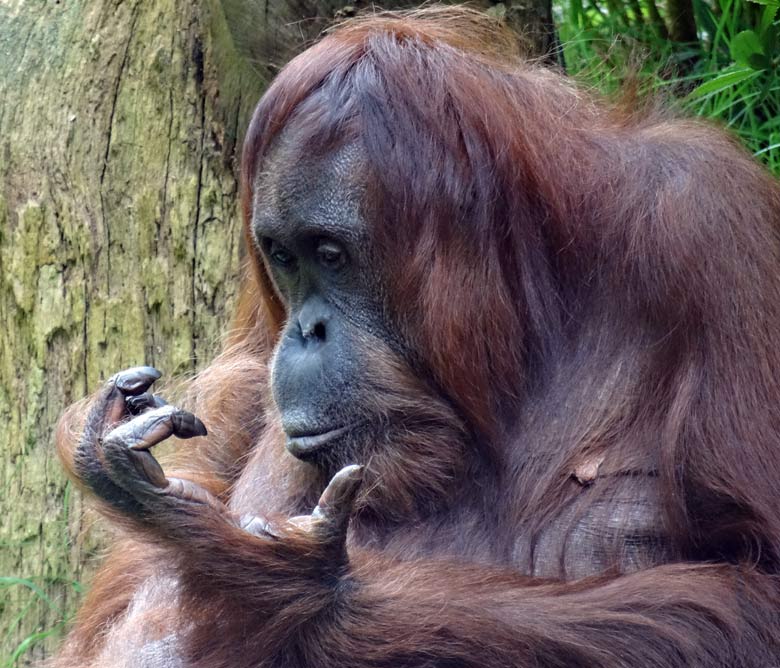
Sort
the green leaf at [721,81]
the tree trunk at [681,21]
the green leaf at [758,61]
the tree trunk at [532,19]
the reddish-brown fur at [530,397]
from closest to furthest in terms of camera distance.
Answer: the reddish-brown fur at [530,397] < the green leaf at [721,81] < the tree trunk at [532,19] < the green leaf at [758,61] < the tree trunk at [681,21]

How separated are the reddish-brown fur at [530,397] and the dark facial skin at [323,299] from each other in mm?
47

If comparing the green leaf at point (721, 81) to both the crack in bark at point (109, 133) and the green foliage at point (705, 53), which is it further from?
the crack in bark at point (109, 133)

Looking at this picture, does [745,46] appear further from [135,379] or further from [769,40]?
[135,379]

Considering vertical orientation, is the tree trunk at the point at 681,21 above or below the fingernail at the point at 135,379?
above

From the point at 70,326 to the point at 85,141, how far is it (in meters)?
0.58

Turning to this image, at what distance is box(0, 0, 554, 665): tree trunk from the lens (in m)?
4.18

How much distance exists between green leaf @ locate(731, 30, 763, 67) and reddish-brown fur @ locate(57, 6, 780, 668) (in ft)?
3.90

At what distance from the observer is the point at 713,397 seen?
274 cm

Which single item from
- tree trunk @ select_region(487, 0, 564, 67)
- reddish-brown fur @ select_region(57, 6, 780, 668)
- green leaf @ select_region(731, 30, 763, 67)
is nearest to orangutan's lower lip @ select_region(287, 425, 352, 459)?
reddish-brown fur @ select_region(57, 6, 780, 668)

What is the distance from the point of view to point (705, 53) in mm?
4781

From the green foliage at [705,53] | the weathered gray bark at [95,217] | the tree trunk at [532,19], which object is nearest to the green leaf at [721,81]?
the green foliage at [705,53]

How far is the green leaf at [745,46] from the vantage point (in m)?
4.19

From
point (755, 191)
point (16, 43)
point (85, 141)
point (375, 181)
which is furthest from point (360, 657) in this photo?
point (16, 43)

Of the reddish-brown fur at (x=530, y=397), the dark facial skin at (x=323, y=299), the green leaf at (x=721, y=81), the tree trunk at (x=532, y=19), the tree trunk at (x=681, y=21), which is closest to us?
the reddish-brown fur at (x=530, y=397)
